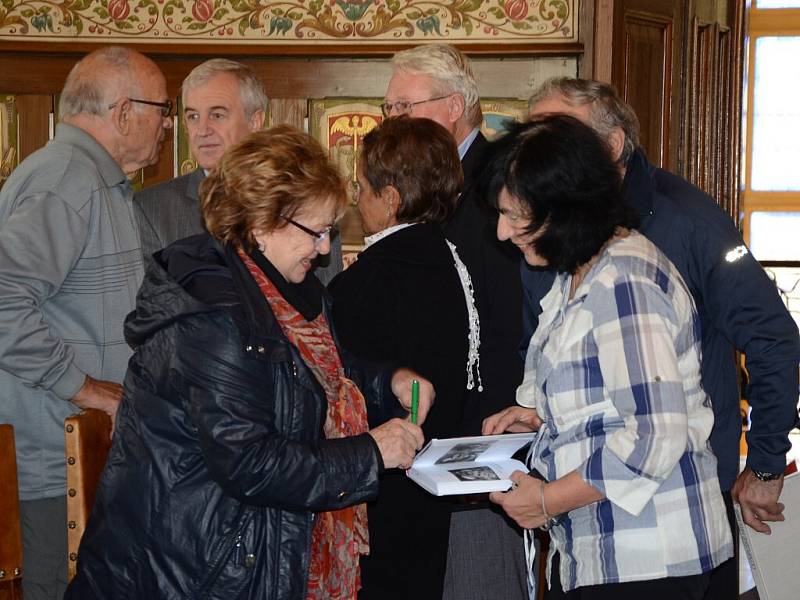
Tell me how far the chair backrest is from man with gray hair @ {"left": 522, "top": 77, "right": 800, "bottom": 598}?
137 cm

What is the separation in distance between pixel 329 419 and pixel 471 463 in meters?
0.36

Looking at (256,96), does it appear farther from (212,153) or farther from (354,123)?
(354,123)

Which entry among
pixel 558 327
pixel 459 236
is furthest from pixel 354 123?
pixel 558 327

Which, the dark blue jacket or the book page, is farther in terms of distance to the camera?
the dark blue jacket

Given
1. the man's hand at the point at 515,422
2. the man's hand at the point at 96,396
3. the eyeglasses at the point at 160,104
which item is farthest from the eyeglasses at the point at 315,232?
the eyeglasses at the point at 160,104

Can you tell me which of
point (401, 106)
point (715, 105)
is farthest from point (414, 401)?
point (715, 105)

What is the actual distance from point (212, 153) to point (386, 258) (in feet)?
3.44

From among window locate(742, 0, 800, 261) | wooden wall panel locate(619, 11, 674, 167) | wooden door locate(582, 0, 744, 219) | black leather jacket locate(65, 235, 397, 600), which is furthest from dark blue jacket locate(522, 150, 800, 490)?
window locate(742, 0, 800, 261)

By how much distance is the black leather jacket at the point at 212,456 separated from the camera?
1.96 meters

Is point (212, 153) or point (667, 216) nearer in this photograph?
point (667, 216)

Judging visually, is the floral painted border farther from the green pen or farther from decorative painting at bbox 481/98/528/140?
the green pen

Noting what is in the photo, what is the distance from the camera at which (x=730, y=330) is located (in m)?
2.64

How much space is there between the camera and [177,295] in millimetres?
1978

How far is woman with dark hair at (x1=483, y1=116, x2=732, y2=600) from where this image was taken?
79.7 inches
